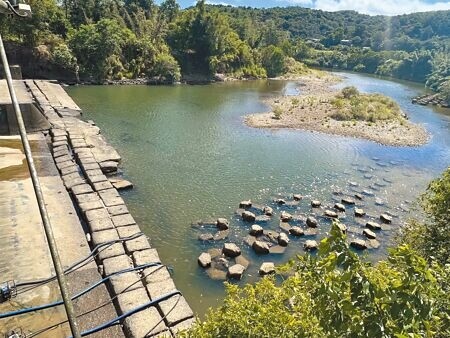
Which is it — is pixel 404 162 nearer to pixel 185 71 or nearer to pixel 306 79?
pixel 185 71

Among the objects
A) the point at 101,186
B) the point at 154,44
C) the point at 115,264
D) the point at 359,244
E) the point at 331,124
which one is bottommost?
the point at 331,124

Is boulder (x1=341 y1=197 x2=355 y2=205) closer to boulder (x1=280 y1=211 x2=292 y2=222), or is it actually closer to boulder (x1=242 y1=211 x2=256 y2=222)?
boulder (x1=280 y1=211 x2=292 y2=222)

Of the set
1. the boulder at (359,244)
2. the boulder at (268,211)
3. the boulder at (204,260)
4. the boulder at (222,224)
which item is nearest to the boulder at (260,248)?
the boulder at (222,224)

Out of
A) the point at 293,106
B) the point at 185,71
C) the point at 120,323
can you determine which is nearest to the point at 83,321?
the point at 120,323

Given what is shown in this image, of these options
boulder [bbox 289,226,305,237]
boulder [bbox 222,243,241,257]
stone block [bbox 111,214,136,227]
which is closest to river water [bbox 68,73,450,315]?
boulder [bbox 289,226,305,237]

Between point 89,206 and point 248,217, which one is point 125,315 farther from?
point 248,217

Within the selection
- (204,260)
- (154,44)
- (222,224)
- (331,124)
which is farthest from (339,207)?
(154,44)

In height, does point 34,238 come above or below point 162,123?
above
